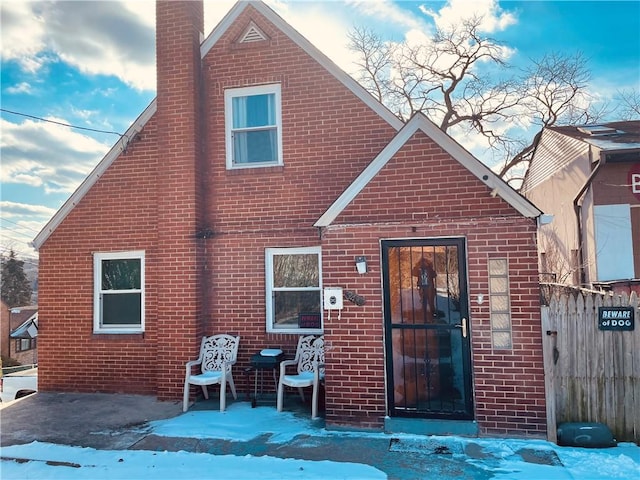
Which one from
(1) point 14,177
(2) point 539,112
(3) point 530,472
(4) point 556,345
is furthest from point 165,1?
(2) point 539,112

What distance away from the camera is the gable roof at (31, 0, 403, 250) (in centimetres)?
729

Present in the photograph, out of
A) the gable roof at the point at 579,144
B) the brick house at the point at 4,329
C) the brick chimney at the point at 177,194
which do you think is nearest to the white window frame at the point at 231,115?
the brick chimney at the point at 177,194

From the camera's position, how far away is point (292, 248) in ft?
24.2

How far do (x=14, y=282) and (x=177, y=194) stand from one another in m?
47.8

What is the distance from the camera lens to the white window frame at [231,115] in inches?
297

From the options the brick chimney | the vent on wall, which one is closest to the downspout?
the vent on wall

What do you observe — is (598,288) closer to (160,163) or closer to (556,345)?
(556,345)

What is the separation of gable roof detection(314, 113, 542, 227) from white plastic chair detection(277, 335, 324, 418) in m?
2.13

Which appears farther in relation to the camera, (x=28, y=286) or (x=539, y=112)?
(x=28, y=286)

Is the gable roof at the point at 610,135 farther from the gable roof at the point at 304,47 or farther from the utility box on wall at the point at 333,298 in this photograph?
the utility box on wall at the point at 333,298

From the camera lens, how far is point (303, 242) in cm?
728

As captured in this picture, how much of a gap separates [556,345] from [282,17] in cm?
671

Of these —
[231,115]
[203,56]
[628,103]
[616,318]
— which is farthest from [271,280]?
[628,103]

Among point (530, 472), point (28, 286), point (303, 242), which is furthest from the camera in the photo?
point (28, 286)
